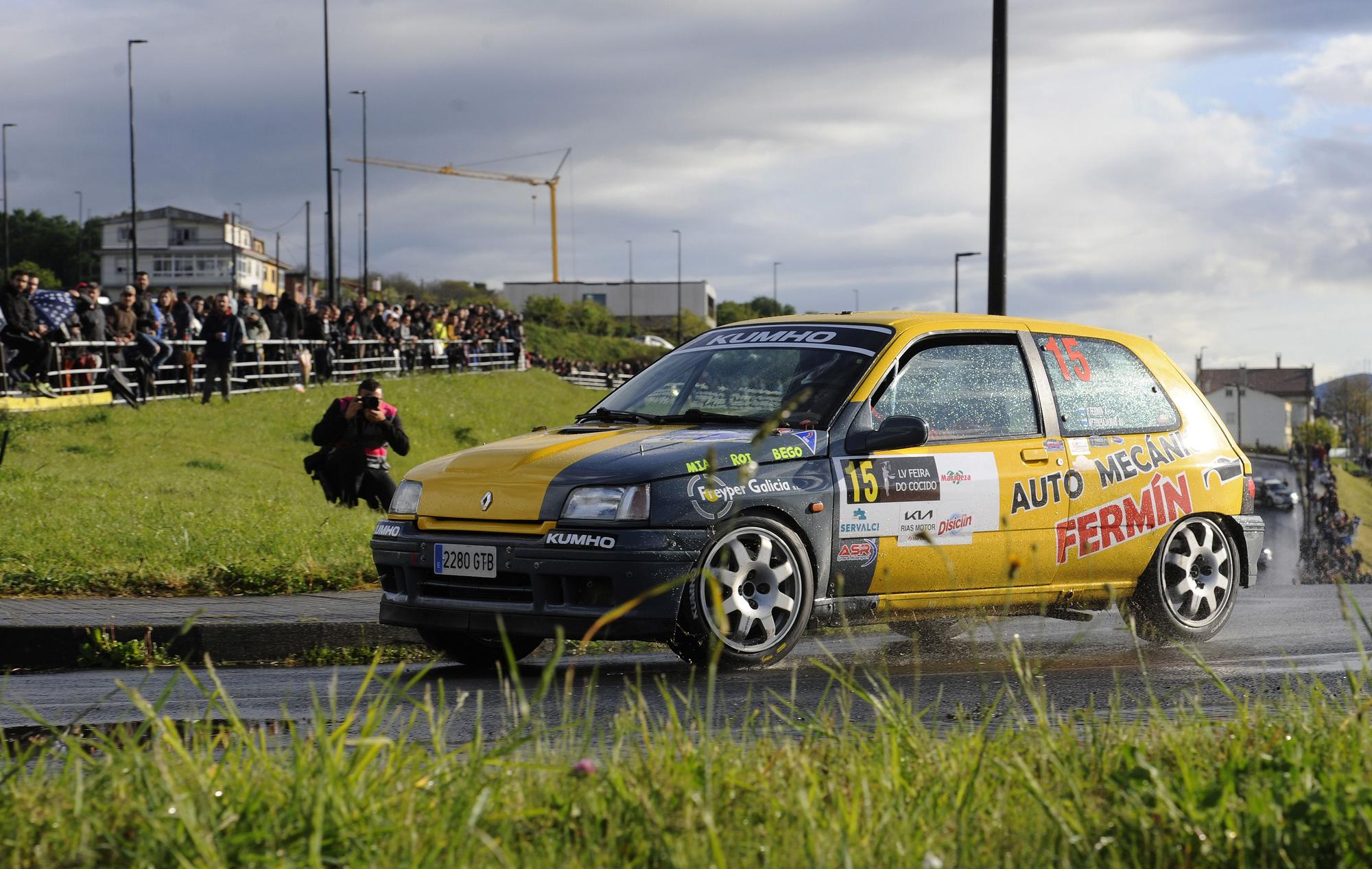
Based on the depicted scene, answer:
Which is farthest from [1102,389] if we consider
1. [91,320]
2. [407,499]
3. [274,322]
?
[274,322]

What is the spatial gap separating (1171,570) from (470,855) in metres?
6.05

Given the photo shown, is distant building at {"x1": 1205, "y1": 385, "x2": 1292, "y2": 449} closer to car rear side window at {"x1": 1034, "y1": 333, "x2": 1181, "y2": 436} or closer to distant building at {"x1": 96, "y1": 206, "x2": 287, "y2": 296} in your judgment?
distant building at {"x1": 96, "y1": 206, "x2": 287, "y2": 296}

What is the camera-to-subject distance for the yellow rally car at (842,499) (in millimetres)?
6422

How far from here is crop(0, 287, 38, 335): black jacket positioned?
2119 cm

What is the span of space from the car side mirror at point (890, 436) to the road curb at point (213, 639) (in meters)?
2.60

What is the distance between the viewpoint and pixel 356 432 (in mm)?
13422

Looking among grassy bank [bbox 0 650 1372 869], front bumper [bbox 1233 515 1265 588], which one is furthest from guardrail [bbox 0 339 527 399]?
grassy bank [bbox 0 650 1372 869]

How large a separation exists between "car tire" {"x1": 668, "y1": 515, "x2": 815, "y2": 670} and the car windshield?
0.66 m

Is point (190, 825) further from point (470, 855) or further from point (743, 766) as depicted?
point (743, 766)

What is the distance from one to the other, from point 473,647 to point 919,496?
222 centimetres

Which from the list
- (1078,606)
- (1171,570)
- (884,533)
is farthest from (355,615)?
(1171,570)

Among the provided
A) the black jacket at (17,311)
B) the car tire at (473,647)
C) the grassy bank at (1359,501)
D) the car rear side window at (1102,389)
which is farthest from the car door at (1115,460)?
the grassy bank at (1359,501)

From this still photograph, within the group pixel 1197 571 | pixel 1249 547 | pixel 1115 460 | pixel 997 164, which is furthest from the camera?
pixel 997 164

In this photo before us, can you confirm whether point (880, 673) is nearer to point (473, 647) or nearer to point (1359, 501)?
point (473, 647)
